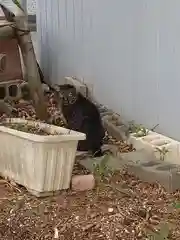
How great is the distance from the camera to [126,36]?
16.9ft

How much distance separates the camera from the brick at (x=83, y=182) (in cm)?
403

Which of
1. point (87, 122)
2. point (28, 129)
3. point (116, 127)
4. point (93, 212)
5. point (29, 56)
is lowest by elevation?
point (93, 212)

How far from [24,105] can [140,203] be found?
2530 mm

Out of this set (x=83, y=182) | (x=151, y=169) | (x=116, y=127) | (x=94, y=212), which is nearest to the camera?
(x=94, y=212)

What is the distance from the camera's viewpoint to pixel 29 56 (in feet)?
17.2

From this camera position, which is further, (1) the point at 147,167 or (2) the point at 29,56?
(2) the point at 29,56

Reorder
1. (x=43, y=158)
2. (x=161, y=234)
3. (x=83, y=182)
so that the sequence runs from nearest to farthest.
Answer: (x=161, y=234)
(x=43, y=158)
(x=83, y=182)

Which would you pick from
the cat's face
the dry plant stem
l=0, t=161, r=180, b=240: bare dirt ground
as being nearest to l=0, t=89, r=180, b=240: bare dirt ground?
l=0, t=161, r=180, b=240: bare dirt ground

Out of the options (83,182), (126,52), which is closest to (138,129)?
(126,52)

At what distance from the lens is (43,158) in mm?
3834

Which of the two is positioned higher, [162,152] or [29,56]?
[29,56]

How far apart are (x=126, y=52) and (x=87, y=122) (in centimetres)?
82

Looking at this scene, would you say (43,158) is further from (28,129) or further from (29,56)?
(29,56)

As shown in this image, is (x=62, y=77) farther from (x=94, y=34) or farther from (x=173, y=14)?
(x=173, y=14)
